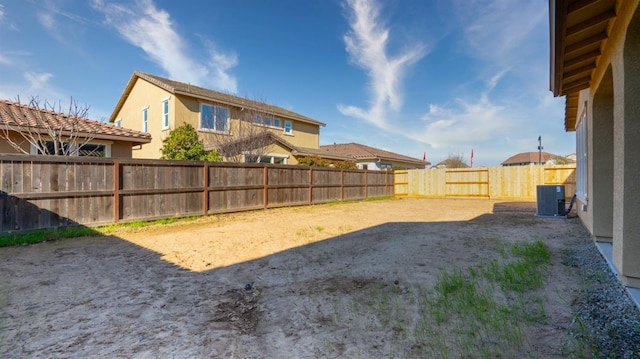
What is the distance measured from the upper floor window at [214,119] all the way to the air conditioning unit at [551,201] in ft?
48.5

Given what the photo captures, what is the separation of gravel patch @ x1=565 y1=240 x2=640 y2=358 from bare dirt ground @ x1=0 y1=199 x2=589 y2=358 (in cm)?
13

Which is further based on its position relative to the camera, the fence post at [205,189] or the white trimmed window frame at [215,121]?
the white trimmed window frame at [215,121]

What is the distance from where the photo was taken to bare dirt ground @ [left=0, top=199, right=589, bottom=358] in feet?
8.17

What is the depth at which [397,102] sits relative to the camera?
1955 centimetres

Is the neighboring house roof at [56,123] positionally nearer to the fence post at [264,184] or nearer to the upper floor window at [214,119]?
the fence post at [264,184]

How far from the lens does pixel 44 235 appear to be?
6406 mm

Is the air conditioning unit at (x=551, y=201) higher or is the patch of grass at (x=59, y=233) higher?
the air conditioning unit at (x=551, y=201)

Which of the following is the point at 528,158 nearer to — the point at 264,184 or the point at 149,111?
the point at 264,184

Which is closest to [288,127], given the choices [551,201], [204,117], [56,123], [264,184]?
[204,117]

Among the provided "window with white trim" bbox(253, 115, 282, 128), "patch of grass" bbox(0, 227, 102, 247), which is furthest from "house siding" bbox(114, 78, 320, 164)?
"patch of grass" bbox(0, 227, 102, 247)

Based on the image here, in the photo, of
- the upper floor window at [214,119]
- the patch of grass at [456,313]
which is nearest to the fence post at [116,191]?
the patch of grass at [456,313]

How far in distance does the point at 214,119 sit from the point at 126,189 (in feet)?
31.1

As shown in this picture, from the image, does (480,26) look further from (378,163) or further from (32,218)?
(378,163)

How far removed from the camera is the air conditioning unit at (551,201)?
935 centimetres
